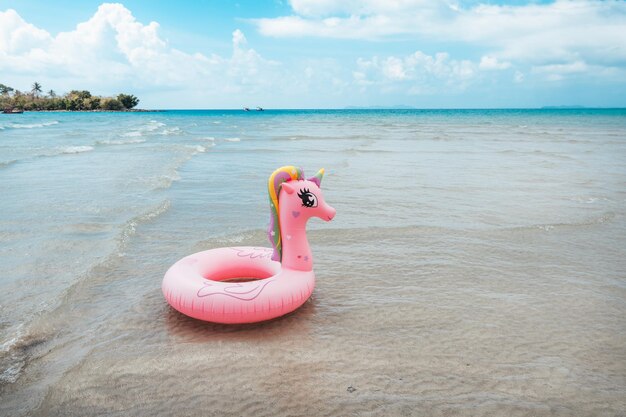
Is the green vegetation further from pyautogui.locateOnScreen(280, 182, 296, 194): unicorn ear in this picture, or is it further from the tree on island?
pyautogui.locateOnScreen(280, 182, 296, 194): unicorn ear

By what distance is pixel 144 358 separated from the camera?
4262 mm

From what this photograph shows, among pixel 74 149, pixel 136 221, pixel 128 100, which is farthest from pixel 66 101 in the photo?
pixel 136 221

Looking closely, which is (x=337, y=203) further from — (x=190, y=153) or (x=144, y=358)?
(x=190, y=153)

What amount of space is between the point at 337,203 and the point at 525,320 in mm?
5850

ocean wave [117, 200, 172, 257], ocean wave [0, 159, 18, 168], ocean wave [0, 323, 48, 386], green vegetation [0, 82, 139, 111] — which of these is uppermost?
green vegetation [0, 82, 139, 111]

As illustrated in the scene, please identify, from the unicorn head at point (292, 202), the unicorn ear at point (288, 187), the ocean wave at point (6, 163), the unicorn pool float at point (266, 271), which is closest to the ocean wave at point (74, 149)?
the ocean wave at point (6, 163)

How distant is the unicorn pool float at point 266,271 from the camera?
15.5ft

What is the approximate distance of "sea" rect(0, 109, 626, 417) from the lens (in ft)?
12.2

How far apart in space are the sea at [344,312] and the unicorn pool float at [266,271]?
24cm

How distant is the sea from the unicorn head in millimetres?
986

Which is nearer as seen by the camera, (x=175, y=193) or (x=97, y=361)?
(x=97, y=361)

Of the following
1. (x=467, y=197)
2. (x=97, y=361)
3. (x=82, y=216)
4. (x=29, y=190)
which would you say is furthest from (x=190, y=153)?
(x=97, y=361)

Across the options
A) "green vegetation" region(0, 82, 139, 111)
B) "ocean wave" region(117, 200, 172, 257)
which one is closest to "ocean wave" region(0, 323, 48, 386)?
"ocean wave" region(117, 200, 172, 257)

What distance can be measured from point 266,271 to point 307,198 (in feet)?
3.84
